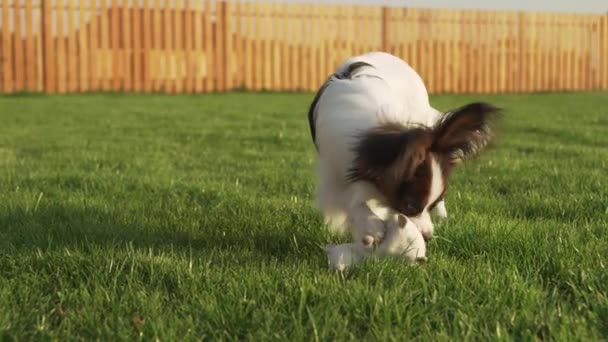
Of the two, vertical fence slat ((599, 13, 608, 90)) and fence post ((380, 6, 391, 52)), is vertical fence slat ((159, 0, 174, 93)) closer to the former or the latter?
fence post ((380, 6, 391, 52))

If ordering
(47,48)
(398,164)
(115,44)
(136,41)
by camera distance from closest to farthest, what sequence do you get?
(398,164) < (47,48) < (115,44) < (136,41)

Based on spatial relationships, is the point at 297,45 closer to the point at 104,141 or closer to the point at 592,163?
the point at 104,141

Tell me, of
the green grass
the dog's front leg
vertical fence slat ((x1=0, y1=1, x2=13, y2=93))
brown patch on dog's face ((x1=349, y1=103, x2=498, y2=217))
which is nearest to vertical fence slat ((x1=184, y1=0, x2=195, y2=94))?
vertical fence slat ((x1=0, y1=1, x2=13, y2=93))

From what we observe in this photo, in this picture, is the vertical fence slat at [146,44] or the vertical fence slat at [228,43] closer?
the vertical fence slat at [146,44]

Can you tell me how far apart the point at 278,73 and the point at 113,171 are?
12.4 m

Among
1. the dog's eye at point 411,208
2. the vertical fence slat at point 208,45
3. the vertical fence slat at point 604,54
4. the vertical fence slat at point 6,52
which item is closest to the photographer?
the dog's eye at point 411,208

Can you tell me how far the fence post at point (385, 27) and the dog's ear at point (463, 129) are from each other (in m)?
16.3

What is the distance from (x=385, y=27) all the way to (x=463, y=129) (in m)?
16.6

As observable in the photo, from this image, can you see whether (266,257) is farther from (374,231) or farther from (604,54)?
(604,54)

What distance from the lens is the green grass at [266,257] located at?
228 centimetres

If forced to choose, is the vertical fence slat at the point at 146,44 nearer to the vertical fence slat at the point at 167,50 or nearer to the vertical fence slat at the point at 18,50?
the vertical fence slat at the point at 167,50

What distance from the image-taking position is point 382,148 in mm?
2693

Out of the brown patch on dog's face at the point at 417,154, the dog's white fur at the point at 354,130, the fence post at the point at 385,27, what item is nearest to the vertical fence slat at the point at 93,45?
the fence post at the point at 385,27

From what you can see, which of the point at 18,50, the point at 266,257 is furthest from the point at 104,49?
the point at 266,257
